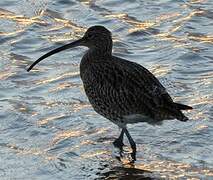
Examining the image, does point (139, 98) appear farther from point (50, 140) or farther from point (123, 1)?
point (123, 1)

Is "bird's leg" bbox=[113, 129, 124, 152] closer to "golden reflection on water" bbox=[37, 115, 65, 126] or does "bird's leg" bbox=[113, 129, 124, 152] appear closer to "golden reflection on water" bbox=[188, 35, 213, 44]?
"golden reflection on water" bbox=[37, 115, 65, 126]

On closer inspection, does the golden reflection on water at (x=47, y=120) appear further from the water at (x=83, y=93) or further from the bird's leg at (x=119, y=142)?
the bird's leg at (x=119, y=142)

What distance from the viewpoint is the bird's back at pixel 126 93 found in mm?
11141

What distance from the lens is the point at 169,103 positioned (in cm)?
1118

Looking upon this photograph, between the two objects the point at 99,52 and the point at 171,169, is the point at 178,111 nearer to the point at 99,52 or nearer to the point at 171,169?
the point at 171,169

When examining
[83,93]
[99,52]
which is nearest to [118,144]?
[99,52]

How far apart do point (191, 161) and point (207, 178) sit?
0.56 m

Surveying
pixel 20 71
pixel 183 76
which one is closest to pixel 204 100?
pixel 183 76

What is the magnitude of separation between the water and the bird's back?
52 centimetres

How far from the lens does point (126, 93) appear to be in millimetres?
11312

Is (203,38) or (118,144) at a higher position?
(203,38)

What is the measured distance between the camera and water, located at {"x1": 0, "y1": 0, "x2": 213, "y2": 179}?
11.0 metres

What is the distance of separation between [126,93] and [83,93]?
2.01 m

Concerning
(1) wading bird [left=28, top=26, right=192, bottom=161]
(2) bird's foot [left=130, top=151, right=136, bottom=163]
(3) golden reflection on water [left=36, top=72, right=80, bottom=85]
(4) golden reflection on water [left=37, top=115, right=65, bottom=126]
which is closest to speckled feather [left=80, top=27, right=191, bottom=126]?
(1) wading bird [left=28, top=26, right=192, bottom=161]
